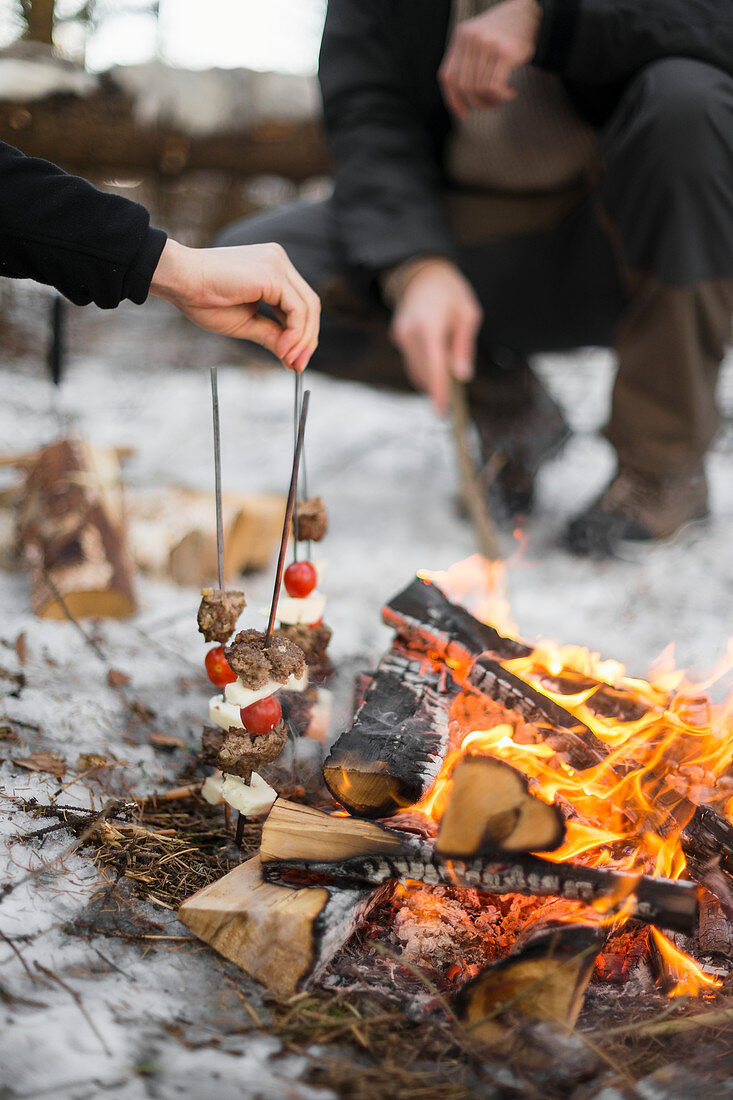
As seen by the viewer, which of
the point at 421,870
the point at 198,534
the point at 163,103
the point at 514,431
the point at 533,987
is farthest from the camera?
the point at 163,103

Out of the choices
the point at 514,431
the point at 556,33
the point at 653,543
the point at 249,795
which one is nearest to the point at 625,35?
the point at 556,33

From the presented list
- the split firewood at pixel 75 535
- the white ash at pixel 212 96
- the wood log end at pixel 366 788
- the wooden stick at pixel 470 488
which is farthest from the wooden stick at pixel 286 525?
the white ash at pixel 212 96

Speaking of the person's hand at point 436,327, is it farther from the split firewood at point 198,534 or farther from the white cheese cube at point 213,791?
the white cheese cube at point 213,791

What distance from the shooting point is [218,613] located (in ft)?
4.09

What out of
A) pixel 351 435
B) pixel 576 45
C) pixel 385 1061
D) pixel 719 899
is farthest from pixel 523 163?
pixel 385 1061

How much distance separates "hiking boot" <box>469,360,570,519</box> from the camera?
306 cm

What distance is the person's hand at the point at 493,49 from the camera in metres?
2.23

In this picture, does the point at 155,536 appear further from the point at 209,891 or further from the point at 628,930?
the point at 628,930

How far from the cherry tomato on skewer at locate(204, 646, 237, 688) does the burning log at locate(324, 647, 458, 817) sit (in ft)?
0.74

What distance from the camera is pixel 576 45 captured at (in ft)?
7.43

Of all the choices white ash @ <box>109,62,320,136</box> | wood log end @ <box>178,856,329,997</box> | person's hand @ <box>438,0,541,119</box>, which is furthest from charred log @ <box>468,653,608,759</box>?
white ash @ <box>109,62,320,136</box>

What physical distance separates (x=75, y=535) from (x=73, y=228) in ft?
3.91

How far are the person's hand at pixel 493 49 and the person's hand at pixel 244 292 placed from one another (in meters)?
1.39

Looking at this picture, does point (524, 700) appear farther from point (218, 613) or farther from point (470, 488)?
point (470, 488)
